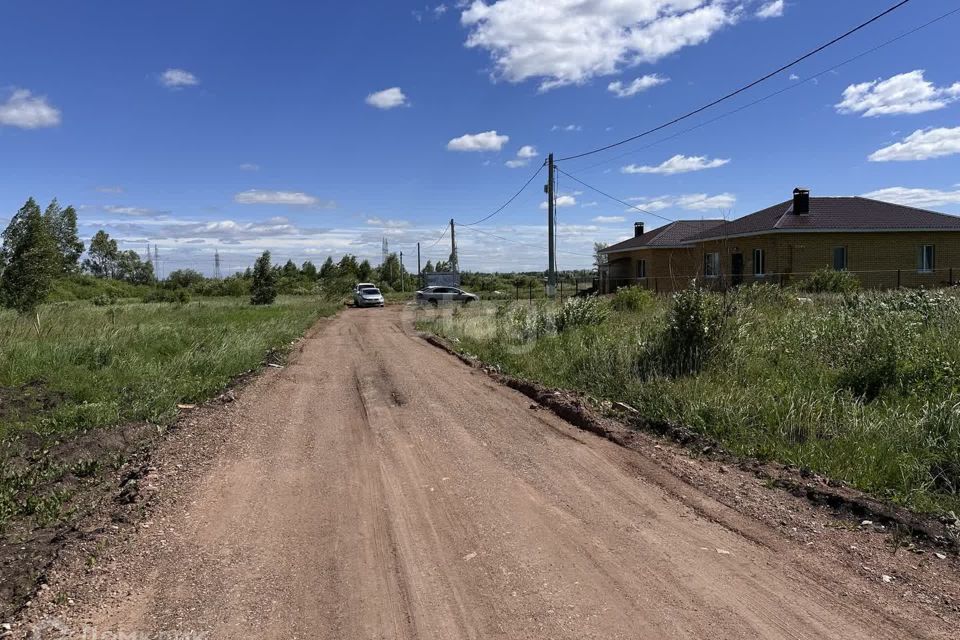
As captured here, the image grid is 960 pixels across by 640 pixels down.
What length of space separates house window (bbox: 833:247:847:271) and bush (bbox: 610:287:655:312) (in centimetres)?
1340

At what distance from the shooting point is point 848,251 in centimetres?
2836

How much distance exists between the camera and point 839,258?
28.5 m

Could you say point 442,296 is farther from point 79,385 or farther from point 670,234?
point 79,385

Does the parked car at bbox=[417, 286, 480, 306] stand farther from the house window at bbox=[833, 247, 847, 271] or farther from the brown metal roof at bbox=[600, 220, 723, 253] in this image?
the house window at bbox=[833, 247, 847, 271]

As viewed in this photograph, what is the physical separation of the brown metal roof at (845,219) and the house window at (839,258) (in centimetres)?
107

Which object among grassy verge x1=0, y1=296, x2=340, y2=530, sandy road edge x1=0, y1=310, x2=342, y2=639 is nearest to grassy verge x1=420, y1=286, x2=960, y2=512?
sandy road edge x1=0, y1=310, x2=342, y2=639

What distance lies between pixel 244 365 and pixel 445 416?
6.40m

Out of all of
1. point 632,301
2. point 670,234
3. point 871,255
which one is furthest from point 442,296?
point 871,255

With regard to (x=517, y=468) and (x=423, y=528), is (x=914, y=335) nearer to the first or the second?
(x=517, y=468)

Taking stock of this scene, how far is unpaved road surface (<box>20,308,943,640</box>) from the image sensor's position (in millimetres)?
3188

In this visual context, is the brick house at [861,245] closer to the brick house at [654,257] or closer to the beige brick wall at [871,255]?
the beige brick wall at [871,255]

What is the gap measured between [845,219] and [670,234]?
12.6m

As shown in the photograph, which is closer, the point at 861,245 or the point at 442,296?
the point at 861,245

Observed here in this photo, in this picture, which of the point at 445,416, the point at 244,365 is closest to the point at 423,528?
the point at 445,416
